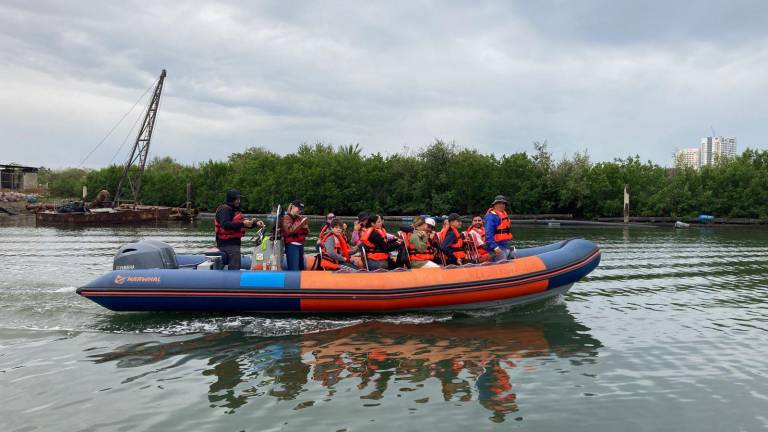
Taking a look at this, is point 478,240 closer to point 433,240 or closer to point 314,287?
point 433,240

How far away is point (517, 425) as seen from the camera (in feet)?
15.2

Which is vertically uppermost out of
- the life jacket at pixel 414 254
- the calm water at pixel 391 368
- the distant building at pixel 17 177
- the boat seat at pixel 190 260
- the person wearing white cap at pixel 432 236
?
the distant building at pixel 17 177

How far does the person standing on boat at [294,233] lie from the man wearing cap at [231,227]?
42 centimetres

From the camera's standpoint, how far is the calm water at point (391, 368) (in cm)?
472

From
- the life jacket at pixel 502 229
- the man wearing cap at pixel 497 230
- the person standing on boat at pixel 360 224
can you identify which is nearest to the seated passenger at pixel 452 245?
the man wearing cap at pixel 497 230

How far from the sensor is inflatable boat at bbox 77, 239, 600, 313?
7664 millimetres

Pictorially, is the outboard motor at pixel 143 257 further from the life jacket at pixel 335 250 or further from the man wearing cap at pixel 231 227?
the life jacket at pixel 335 250

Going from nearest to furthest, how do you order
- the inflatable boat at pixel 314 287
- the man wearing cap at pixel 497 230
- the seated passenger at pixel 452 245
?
the inflatable boat at pixel 314 287
the man wearing cap at pixel 497 230
the seated passenger at pixel 452 245

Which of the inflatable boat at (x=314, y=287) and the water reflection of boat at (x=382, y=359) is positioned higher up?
the inflatable boat at (x=314, y=287)

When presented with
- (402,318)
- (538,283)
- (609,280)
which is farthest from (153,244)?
(609,280)

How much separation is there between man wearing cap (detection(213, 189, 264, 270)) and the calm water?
3.03 feet

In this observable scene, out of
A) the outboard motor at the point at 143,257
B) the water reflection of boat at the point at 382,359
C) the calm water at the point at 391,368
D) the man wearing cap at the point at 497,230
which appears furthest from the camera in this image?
the man wearing cap at the point at 497,230

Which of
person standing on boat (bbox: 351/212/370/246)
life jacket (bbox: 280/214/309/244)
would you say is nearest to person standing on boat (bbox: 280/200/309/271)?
life jacket (bbox: 280/214/309/244)

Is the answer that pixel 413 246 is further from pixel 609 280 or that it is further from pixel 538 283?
pixel 609 280
